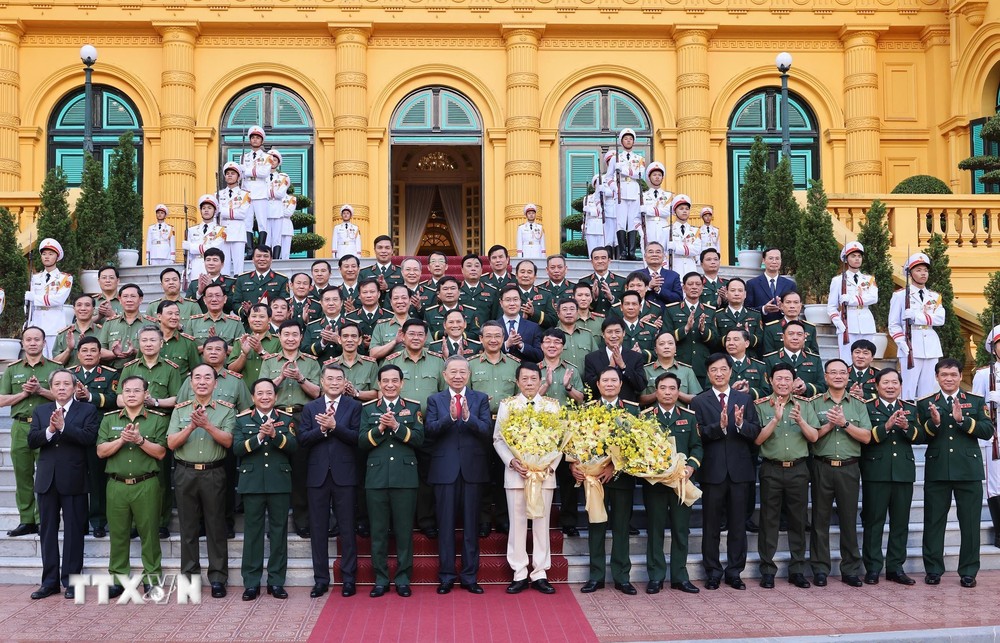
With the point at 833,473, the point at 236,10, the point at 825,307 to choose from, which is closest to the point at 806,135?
the point at 825,307

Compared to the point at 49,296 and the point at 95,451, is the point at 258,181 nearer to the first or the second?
the point at 49,296

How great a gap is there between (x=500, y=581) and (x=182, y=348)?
375cm

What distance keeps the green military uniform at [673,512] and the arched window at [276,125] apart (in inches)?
573

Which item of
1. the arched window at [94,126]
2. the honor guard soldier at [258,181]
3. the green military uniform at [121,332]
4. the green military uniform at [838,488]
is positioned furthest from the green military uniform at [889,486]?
the arched window at [94,126]

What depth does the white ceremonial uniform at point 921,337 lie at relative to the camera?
11.4 metres

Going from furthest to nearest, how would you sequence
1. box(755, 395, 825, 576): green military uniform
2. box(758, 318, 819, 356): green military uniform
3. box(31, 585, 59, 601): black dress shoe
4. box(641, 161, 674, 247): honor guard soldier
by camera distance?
1. box(641, 161, 674, 247): honor guard soldier
2. box(758, 318, 819, 356): green military uniform
3. box(755, 395, 825, 576): green military uniform
4. box(31, 585, 59, 601): black dress shoe

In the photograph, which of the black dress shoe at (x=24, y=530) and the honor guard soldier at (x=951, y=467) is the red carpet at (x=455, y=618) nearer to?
the black dress shoe at (x=24, y=530)

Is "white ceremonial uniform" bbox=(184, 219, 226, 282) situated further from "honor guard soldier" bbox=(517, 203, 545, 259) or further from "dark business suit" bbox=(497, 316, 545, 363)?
"dark business suit" bbox=(497, 316, 545, 363)

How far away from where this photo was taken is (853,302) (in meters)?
12.0

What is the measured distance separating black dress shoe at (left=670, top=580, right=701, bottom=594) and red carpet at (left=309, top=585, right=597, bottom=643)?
876mm

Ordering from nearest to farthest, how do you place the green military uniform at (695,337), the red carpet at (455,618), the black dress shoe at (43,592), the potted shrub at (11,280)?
the red carpet at (455,618) < the black dress shoe at (43,592) < the green military uniform at (695,337) < the potted shrub at (11,280)

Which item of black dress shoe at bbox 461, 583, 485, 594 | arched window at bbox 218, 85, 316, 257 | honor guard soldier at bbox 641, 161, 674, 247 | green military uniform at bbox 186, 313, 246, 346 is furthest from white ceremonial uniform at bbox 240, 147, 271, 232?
black dress shoe at bbox 461, 583, 485, 594

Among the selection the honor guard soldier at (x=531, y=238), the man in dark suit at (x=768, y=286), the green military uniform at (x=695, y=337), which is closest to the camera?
the green military uniform at (x=695, y=337)

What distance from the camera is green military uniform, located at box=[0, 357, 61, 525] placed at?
935 centimetres
